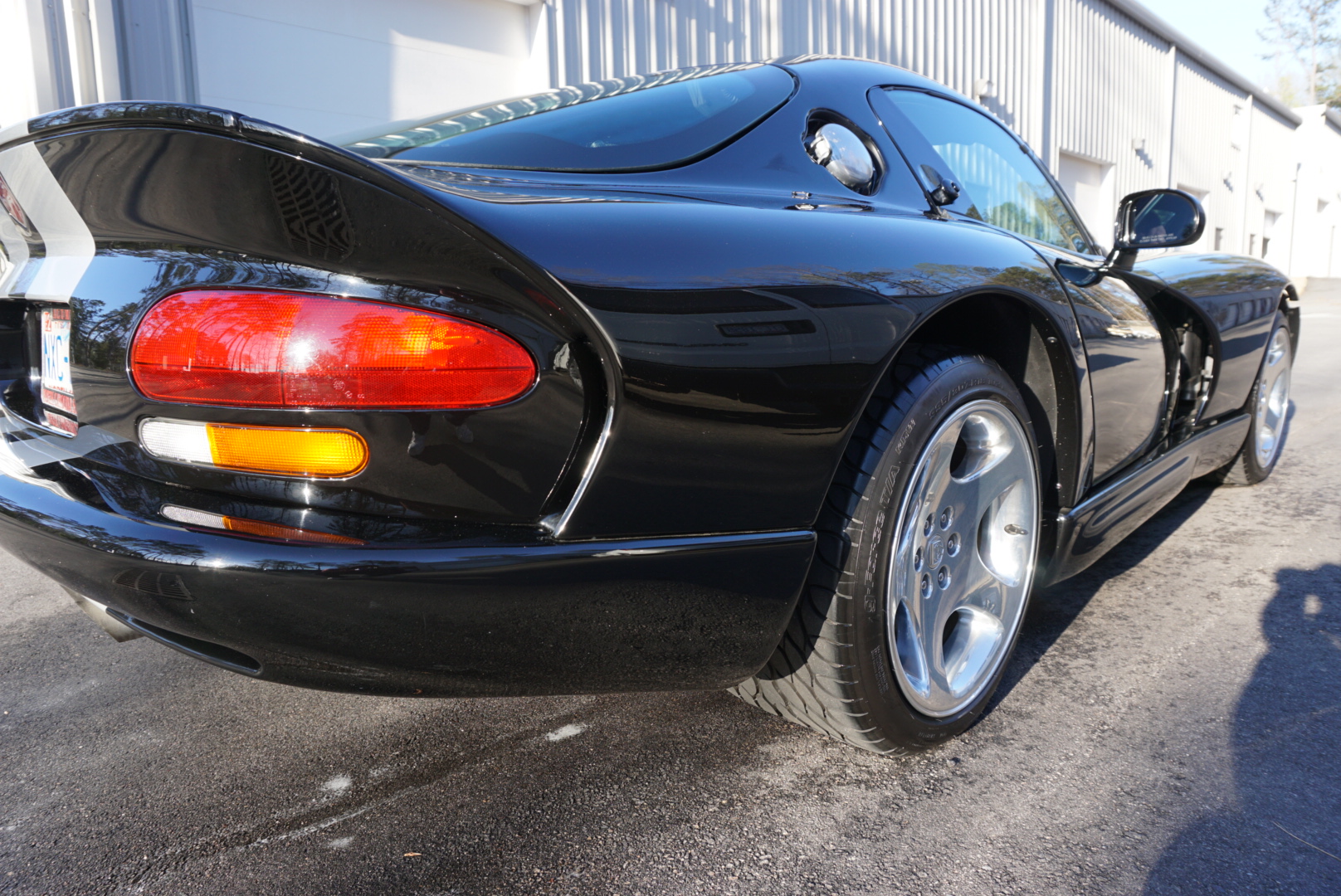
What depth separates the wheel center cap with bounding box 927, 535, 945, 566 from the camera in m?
1.68

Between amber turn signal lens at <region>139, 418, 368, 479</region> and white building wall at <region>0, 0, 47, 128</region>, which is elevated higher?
white building wall at <region>0, 0, 47, 128</region>

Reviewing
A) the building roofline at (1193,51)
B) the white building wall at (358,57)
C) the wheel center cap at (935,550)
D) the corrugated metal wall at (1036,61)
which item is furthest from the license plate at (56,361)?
the building roofline at (1193,51)

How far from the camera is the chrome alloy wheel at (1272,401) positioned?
11.9ft

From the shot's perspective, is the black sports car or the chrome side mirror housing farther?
the chrome side mirror housing

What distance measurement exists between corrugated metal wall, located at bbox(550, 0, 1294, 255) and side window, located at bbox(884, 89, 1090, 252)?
475 centimetres

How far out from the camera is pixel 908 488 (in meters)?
1.51

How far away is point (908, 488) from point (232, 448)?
3.44 feet

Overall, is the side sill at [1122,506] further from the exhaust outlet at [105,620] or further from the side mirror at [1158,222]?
the exhaust outlet at [105,620]

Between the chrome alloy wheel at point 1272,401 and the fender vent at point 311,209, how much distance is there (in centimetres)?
366

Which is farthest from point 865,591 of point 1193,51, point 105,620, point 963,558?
point 1193,51

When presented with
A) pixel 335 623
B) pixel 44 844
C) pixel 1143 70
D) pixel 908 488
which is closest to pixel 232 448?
pixel 335 623

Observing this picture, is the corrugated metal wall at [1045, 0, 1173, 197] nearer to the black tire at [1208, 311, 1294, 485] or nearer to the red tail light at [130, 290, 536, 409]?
the black tire at [1208, 311, 1294, 485]

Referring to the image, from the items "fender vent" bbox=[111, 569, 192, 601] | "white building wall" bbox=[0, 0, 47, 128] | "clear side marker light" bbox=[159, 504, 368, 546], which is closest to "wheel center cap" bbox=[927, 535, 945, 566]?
"clear side marker light" bbox=[159, 504, 368, 546]

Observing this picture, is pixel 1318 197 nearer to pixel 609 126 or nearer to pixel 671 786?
pixel 609 126
